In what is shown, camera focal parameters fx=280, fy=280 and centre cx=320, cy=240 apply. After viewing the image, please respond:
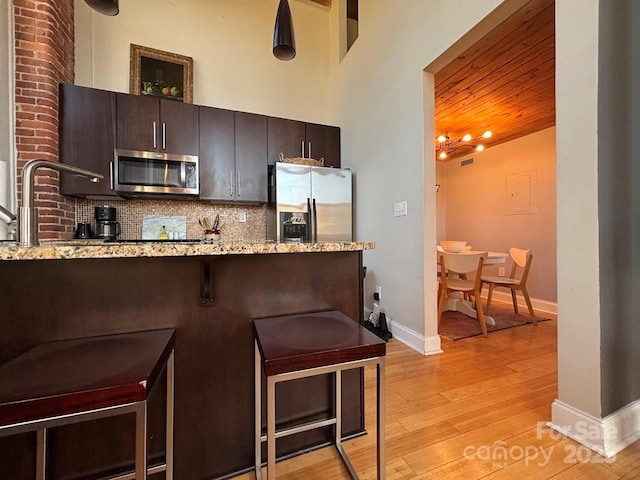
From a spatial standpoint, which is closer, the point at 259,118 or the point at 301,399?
the point at 301,399

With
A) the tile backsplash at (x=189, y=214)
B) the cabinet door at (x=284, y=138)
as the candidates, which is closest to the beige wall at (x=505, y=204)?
the cabinet door at (x=284, y=138)

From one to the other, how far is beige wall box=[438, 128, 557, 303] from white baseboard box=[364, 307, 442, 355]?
2.44m

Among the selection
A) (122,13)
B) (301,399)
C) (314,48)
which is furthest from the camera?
(314,48)

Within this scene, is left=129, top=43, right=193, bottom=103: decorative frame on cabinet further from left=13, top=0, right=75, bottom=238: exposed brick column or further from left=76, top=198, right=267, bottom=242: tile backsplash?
left=76, top=198, right=267, bottom=242: tile backsplash

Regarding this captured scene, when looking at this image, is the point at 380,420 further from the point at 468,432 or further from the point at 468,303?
the point at 468,303

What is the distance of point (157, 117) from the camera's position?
2789 mm

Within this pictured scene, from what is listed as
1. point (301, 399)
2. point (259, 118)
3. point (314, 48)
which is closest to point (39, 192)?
point (259, 118)

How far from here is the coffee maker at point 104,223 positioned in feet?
8.95

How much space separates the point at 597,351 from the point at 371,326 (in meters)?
1.78

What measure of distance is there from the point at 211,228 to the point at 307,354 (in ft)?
9.14

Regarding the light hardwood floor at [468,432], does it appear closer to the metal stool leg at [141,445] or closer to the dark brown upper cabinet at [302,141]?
the metal stool leg at [141,445]

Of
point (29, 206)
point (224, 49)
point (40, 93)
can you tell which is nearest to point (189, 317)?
point (29, 206)

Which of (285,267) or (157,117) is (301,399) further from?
(157,117)

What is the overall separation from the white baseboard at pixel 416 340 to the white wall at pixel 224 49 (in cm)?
291
